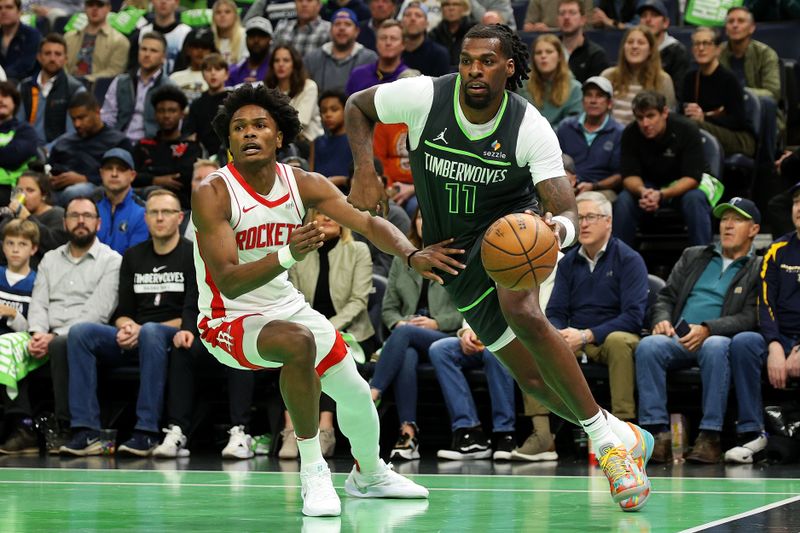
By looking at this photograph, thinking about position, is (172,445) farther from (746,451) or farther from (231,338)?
(746,451)

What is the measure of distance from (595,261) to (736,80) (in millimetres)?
2725

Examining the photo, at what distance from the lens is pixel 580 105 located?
36.2 feet

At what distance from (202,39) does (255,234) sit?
755cm

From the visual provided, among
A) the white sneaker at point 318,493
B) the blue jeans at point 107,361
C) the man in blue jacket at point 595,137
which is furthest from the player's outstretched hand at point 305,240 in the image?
the man in blue jacket at point 595,137

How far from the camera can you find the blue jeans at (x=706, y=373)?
807 cm

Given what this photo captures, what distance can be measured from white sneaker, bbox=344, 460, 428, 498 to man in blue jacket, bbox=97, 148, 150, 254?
4943mm

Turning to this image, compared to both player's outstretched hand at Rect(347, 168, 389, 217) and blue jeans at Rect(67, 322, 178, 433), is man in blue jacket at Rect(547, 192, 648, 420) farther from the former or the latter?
player's outstretched hand at Rect(347, 168, 389, 217)

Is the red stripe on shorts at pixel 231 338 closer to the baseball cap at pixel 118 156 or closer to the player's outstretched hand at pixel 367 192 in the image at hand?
the player's outstretched hand at pixel 367 192

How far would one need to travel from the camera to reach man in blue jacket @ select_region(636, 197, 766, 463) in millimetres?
8086

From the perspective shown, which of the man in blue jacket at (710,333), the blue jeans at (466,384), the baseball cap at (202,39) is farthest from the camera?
the baseball cap at (202,39)

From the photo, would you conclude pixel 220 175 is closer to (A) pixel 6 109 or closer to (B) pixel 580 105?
(B) pixel 580 105

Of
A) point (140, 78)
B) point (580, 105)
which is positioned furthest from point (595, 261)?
point (140, 78)

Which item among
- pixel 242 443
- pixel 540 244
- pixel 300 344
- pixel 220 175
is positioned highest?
pixel 220 175

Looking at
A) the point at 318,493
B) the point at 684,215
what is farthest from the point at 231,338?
the point at 684,215
